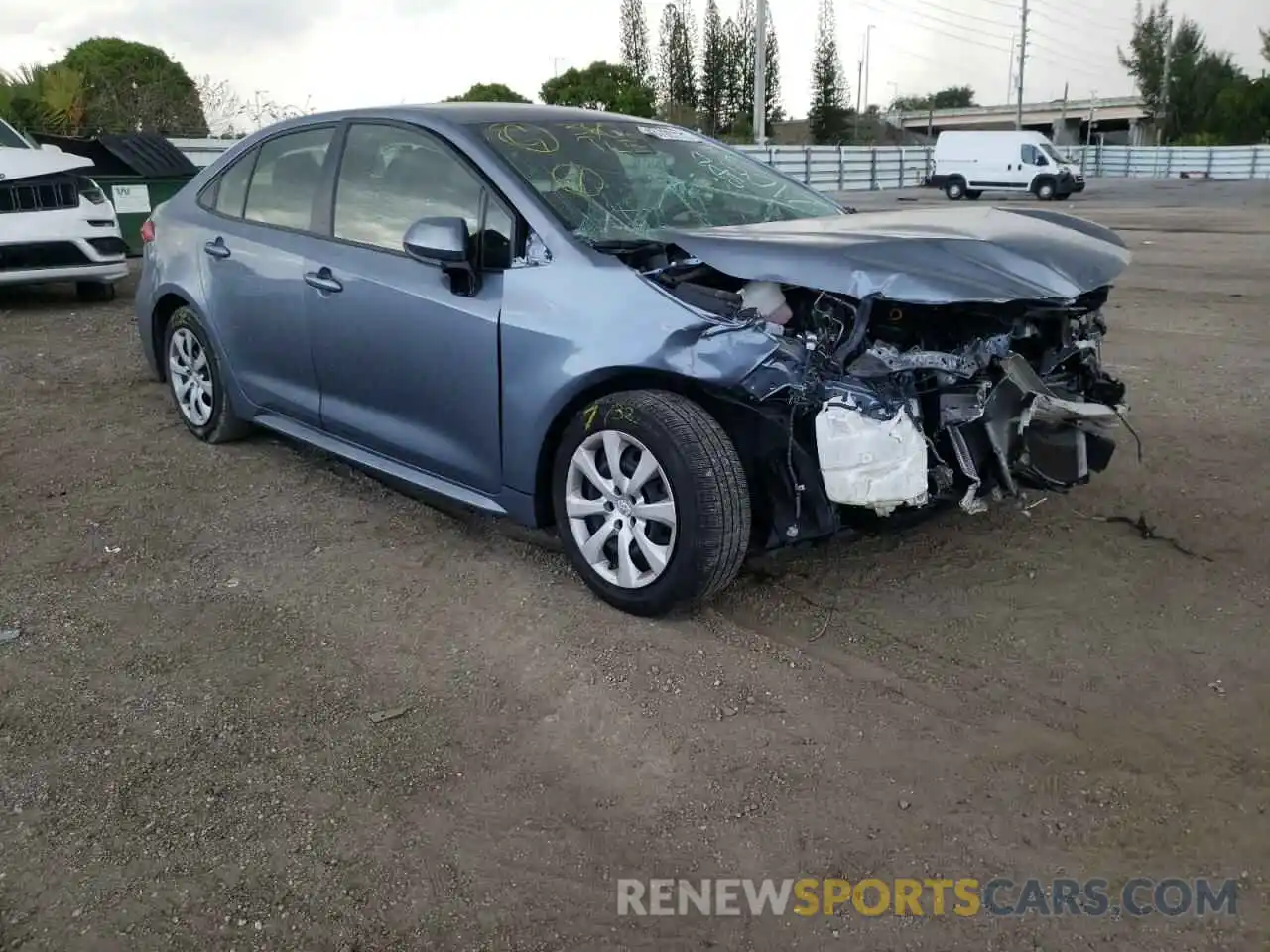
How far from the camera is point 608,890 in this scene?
2471 millimetres

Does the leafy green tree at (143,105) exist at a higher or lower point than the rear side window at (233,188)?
higher

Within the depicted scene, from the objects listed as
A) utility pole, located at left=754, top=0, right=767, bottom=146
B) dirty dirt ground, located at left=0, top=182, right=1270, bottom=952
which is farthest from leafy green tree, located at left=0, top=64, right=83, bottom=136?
utility pole, located at left=754, top=0, right=767, bottom=146

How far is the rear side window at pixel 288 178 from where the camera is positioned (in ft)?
15.2

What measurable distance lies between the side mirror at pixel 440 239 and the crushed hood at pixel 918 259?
0.68m

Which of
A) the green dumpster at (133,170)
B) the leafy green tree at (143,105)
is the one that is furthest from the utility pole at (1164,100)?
the green dumpster at (133,170)

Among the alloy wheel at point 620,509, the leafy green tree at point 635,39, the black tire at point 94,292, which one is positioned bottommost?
the alloy wheel at point 620,509

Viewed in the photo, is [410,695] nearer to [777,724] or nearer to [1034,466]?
[777,724]

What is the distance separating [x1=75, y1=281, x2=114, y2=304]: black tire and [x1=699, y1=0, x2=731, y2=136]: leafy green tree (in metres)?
60.0

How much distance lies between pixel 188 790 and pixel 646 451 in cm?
159

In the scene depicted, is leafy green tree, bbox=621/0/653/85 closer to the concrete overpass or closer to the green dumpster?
the concrete overpass

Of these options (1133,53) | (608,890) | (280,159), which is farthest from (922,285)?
(1133,53)

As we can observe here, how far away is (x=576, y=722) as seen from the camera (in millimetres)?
3133

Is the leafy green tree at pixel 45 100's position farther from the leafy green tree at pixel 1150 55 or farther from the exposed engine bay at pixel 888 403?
the leafy green tree at pixel 1150 55

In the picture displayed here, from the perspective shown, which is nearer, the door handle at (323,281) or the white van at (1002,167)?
the door handle at (323,281)
